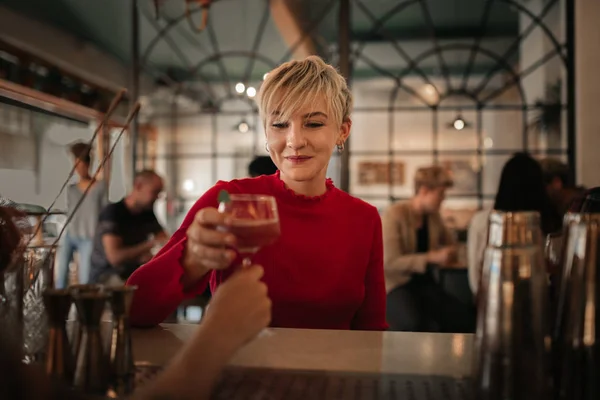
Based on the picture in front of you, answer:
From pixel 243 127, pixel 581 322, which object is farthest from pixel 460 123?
pixel 581 322

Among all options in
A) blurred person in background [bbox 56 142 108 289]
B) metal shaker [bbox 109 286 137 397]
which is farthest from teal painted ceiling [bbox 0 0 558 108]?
metal shaker [bbox 109 286 137 397]

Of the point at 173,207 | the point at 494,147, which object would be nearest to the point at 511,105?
the point at 494,147

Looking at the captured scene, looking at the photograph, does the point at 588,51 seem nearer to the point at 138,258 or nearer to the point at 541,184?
the point at 541,184

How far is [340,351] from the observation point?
3.39ft

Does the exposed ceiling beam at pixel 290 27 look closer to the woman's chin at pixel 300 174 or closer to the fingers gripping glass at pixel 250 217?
the woman's chin at pixel 300 174

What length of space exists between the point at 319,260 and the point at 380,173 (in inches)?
214

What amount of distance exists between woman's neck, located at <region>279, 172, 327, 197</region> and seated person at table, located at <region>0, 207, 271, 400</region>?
28.2 inches

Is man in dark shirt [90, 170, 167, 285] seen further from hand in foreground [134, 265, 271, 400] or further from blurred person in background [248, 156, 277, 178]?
hand in foreground [134, 265, 271, 400]

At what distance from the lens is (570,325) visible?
716 mm

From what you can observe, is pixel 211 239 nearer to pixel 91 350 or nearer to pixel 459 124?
pixel 91 350

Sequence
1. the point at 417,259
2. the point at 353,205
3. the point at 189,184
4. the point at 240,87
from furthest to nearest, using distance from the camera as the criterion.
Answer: the point at 189,184, the point at 240,87, the point at 417,259, the point at 353,205

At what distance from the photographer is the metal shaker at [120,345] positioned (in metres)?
0.79

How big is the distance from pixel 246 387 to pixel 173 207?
24.1 ft

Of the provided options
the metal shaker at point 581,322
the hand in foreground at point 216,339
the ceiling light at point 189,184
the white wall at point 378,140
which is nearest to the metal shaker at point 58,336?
the hand in foreground at point 216,339
